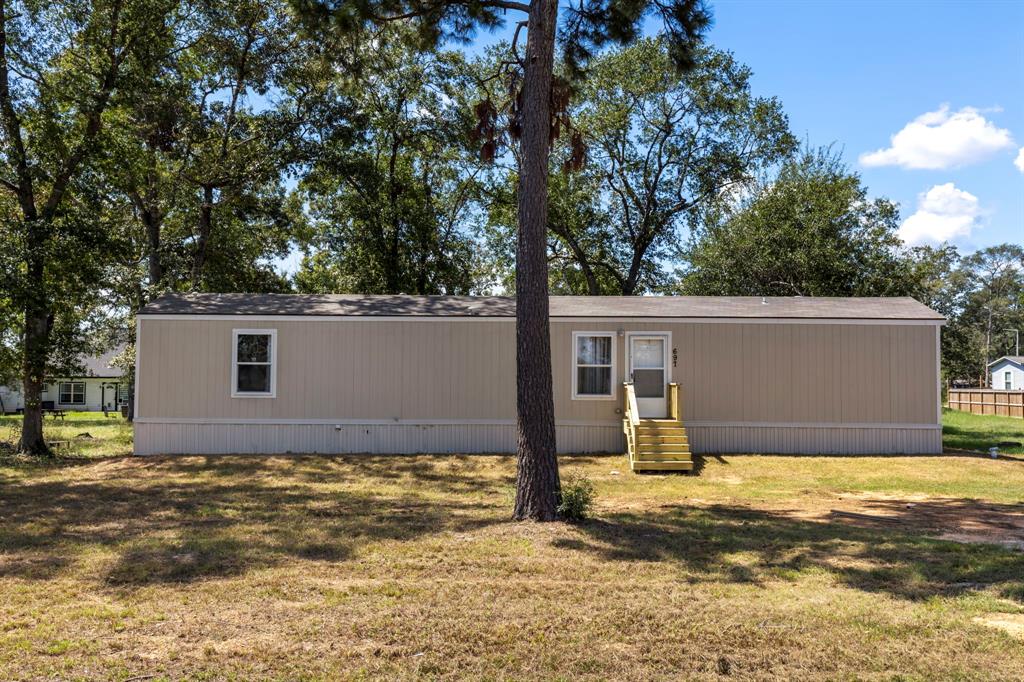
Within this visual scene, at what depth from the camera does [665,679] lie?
12.8 feet

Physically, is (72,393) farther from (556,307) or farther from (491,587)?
(491,587)

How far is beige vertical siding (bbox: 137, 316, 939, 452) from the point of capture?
45.5 feet

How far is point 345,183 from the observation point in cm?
2206

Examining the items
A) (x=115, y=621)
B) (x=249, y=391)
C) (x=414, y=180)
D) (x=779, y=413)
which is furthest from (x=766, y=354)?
(x=414, y=180)

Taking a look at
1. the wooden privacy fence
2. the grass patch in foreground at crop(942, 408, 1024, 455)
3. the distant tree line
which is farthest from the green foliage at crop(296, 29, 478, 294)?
the wooden privacy fence

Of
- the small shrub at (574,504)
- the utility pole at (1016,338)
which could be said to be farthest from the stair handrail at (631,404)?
the utility pole at (1016,338)

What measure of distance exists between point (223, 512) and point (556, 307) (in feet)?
26.4

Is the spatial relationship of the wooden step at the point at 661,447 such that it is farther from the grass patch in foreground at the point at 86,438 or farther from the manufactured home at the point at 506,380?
the grass patch in foreground at the point at 86,438

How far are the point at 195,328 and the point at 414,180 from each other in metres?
11.5

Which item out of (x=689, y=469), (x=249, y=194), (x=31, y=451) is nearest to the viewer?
(x=689, y=469)

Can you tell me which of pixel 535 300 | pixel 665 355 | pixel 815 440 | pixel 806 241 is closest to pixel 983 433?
pixel 806 241

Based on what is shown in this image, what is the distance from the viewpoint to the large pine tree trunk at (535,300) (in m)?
7.90

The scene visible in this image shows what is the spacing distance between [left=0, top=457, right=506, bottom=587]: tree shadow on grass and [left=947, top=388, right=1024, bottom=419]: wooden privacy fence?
965 inches

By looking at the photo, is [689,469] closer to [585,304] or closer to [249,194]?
[585,304]
